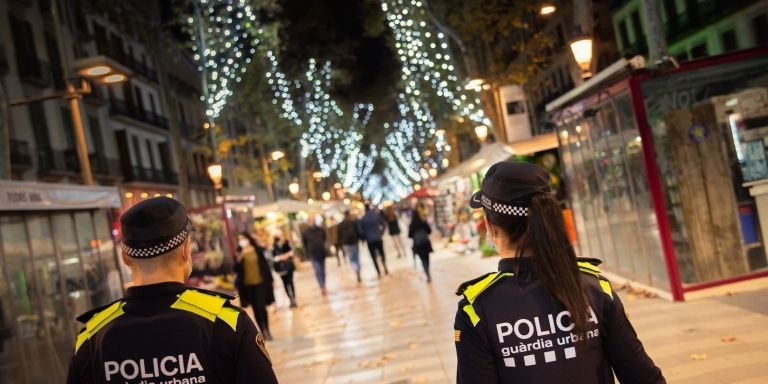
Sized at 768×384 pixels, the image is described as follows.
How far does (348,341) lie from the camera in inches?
412

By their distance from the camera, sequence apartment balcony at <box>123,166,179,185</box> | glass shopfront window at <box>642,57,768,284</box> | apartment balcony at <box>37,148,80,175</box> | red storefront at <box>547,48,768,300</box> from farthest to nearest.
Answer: apartment balcony at <box>123,166,179,185</box> < apartment balcony at <box>37,148,80,175</box> < glass shopfront window at <box>642,57,768,284</box> < red storefront at <box>547,48,768,300</box>

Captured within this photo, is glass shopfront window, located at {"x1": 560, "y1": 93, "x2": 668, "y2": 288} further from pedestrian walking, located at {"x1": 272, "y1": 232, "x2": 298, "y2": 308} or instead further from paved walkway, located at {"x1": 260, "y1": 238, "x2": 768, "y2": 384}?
pedestrian walking, located at {"x1": 272, "y1": 232, "x2": 298, "y2": 308}

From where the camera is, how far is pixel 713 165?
9.66 meters

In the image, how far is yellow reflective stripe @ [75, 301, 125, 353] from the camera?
239 centimetres

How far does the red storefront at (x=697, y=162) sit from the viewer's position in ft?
30.4

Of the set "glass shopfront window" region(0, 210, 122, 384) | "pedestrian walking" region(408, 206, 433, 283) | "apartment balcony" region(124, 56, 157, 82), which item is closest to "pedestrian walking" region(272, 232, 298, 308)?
"pedestrian walking" region(408, 206, 433, 283)

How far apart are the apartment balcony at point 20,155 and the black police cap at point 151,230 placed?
24655 millimetres

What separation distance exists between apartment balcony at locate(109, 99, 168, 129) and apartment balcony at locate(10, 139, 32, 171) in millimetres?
9046

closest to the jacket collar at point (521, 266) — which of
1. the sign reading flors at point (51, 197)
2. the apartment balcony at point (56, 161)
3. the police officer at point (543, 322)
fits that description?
the police officer at point (543, 322)

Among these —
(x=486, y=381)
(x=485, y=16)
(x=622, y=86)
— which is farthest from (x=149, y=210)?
(x=485, y=16)

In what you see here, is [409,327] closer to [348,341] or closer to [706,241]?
[348,341]

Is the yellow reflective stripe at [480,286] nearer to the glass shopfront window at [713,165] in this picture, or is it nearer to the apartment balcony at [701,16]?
the glass shopfront window at [713,165]

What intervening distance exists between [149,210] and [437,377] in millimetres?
5436

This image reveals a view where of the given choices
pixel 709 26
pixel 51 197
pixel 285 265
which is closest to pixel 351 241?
pixel 285 265
